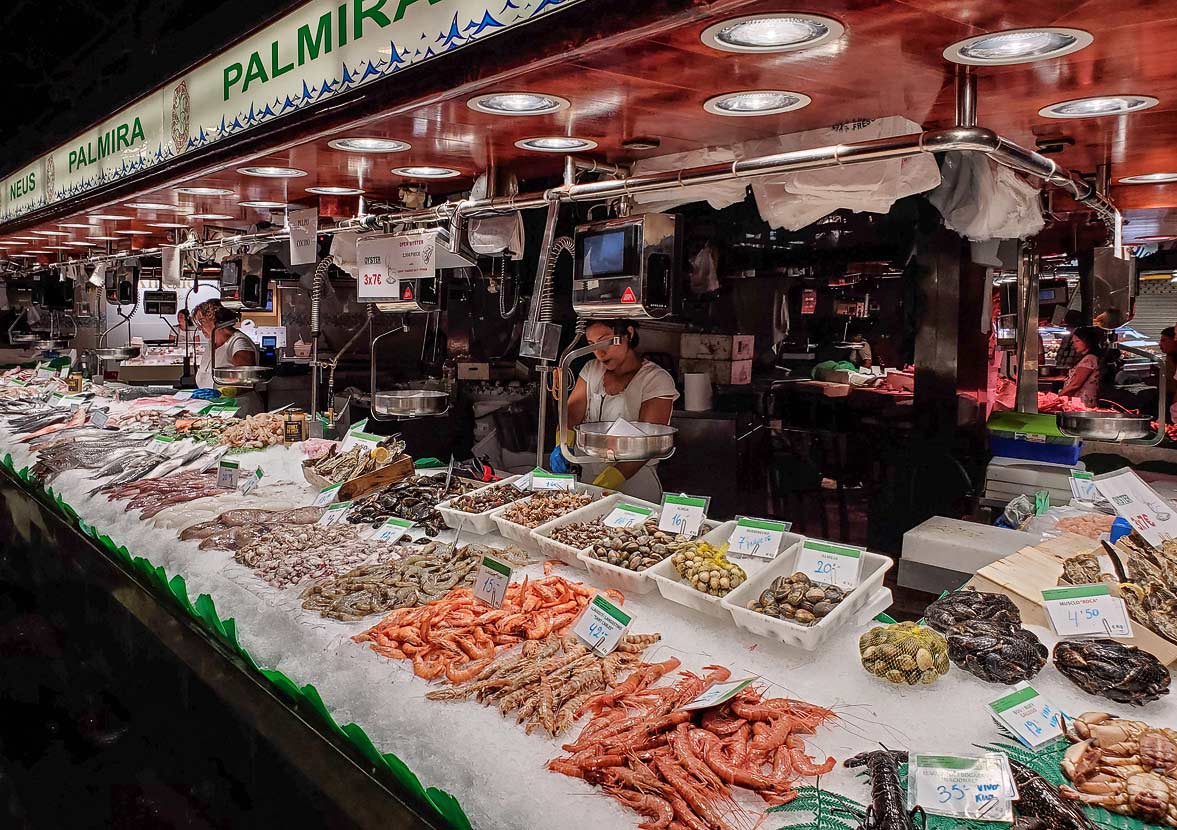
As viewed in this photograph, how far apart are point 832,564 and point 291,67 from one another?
2.73m

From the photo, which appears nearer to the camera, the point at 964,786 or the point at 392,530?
the point at 964,786

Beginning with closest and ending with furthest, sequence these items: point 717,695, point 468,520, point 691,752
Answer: point 691,752 < point 717,695 < point 468,520

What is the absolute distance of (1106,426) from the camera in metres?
3.71

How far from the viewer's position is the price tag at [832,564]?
2262 millimetres

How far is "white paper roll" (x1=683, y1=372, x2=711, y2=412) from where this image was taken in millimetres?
6051

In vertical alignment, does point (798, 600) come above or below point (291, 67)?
below

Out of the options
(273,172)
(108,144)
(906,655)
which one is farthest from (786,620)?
(108,144)

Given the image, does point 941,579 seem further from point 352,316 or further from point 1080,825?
point 352,316

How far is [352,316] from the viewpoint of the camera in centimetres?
1028

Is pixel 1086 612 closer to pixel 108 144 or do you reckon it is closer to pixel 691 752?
pixel 691 752

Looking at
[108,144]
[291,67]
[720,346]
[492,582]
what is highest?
[108,144]

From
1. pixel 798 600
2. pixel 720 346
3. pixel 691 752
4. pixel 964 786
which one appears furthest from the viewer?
pixel 720 346

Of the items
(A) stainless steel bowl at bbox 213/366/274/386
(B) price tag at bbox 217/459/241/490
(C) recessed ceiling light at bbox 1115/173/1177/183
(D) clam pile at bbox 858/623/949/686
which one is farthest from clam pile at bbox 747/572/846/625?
(A) stainless steel bowl at bbox 213/366/274/386

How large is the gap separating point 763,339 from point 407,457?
3145 mm
